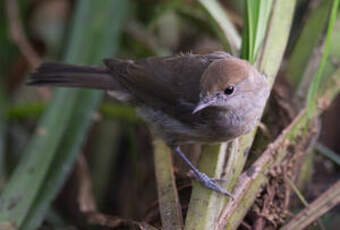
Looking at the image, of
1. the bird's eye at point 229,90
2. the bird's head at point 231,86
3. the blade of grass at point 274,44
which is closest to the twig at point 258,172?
the blade of grass at point 274,44

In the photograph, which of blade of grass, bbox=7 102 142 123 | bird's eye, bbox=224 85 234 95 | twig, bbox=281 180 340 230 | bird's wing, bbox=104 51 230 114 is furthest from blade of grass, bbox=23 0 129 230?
twig, bbox=281 180 340 230

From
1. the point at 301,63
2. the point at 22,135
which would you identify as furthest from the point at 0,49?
the point at 301,63

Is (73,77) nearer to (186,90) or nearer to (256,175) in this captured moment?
(186,90)

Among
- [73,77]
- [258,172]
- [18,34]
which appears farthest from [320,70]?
[18,34]

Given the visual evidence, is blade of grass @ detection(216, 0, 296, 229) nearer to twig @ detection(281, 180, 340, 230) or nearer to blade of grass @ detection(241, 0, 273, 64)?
blade of grass @ detection(241, 0, 273, 64)

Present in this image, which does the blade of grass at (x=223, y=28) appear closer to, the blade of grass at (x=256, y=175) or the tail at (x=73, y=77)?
the blade of grass at (x=256, y=175)
